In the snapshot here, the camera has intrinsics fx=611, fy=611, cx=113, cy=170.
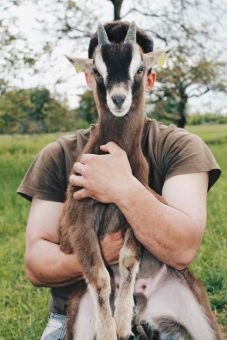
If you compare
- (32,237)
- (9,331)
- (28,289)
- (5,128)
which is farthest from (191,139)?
(5,128)

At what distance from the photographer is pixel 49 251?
329 cm

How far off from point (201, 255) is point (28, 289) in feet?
5.56

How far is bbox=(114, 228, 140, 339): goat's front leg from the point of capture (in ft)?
9.71

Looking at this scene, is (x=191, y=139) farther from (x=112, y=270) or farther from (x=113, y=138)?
(x=112, y=270)

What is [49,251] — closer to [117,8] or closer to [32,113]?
[117,8]

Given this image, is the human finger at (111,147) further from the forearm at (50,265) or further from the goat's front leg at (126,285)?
the forearm at (50,265)

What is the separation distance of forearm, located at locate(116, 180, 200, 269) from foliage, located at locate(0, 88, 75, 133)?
39.4 feet

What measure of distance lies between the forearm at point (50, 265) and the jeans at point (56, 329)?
8.5 inches

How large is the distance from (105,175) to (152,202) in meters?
0.31

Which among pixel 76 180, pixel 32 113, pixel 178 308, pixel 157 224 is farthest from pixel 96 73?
pixel 32 113

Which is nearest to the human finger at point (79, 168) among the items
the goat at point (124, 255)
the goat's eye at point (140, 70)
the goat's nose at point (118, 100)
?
the goat at point (124, 255)

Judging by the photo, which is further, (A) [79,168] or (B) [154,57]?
(B) [154,57]

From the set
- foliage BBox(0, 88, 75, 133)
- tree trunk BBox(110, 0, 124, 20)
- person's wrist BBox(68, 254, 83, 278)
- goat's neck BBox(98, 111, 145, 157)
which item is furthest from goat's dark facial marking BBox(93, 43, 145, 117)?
tree trunk BBox(110, 0, 124, 20)

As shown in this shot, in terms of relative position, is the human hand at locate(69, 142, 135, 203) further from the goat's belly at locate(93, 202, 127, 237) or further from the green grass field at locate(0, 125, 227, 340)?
the green grass field at locate(0, 125, 227, 340)
